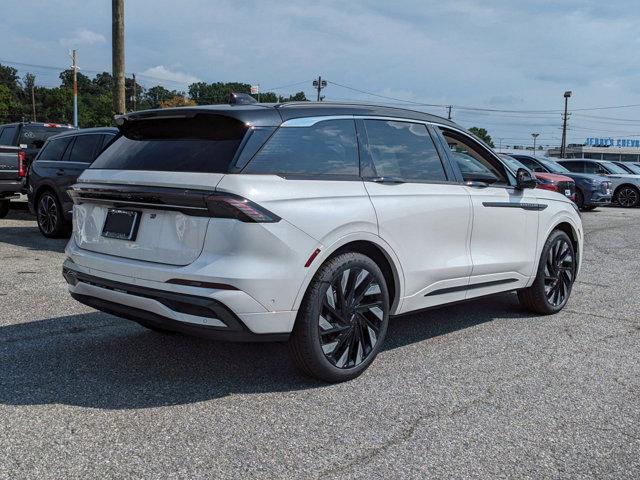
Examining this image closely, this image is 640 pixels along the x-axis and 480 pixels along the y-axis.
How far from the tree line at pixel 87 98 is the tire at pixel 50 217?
6370 cm

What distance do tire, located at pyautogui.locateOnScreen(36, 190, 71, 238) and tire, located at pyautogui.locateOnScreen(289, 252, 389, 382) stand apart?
765 centimetres

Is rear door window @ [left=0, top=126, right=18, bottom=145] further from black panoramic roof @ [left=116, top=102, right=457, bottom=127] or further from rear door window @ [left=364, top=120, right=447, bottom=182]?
rear door window @ [left=364, top=120, right=447, bottom=182]

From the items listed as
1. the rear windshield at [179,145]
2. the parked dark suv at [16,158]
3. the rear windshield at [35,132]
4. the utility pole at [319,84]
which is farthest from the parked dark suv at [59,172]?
the utility pole at [319,84]

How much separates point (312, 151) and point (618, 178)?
21.8 metres

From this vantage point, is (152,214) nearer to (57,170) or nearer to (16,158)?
(57,170)

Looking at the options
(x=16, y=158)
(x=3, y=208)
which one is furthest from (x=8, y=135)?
(x=16, y=158)

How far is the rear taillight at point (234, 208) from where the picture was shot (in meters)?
3.59

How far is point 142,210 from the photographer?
394 cm

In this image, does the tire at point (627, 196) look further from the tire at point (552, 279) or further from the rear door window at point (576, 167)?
the tire at point (552, 279)

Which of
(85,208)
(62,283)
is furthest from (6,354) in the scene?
(62,283)

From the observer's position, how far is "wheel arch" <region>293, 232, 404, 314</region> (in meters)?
3.87

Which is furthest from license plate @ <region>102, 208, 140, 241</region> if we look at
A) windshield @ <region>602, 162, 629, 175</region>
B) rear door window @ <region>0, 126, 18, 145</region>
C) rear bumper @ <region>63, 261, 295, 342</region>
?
windshield @ <region>602, 162, 629, 175</region>

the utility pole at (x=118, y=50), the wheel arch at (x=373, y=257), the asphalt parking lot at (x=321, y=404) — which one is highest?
the utility pole at (x=118, y=50)

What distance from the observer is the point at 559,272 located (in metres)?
6.23
